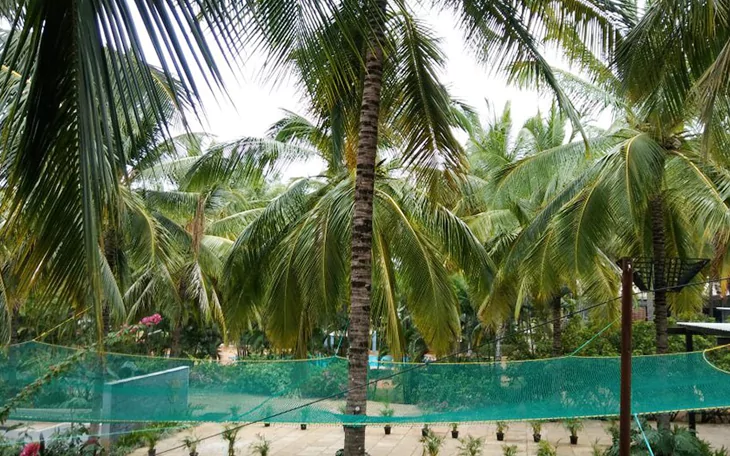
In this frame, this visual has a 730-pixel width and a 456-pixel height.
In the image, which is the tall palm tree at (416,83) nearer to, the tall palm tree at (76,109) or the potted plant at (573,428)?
the tall palm tree at (76,109)

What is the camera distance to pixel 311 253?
8.18 meters

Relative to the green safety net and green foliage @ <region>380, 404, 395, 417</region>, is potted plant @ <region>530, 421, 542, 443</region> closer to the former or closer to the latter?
green foliage @ <region>380, 404, 395, 417</region>

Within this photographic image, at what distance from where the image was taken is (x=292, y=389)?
7281 mm

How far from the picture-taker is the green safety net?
20.6 ft

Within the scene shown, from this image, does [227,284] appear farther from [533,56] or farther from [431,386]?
[533,56]

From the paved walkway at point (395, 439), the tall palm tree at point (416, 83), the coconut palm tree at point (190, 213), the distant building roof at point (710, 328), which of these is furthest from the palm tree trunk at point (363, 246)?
the distant building roof at point (710, 328)

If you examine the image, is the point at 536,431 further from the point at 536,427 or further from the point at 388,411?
the point at 388,411

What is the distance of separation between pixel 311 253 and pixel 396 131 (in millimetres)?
1812

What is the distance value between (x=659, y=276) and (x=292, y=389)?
4.31m

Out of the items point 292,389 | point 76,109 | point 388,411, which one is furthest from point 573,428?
point 76,109

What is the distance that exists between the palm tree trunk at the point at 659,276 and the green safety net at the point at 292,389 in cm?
150

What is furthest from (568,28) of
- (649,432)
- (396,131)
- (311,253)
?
(649,432)

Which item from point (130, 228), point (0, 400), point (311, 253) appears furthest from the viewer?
point (130, 228)

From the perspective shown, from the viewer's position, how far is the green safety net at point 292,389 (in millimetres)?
6277
